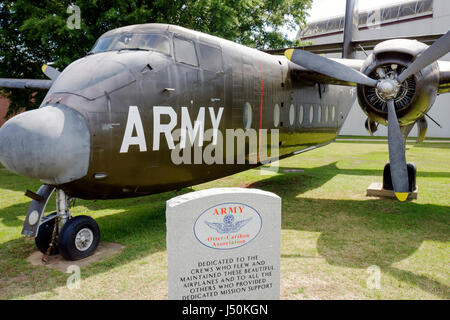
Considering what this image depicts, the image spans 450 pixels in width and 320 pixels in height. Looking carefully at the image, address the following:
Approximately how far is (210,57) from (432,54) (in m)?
4.76

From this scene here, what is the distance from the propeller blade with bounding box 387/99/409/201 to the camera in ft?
26.0

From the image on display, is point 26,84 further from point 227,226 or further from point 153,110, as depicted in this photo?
point 227,226

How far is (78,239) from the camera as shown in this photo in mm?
6387

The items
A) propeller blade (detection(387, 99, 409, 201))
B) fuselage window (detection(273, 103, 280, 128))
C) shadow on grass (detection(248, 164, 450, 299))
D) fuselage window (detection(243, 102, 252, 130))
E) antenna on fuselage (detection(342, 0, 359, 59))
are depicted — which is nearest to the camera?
shadow on grass (detection(248, 164, 450, 299))

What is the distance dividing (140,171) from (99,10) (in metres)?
14.3

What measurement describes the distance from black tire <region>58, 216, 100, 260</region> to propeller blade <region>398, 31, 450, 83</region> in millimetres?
7637

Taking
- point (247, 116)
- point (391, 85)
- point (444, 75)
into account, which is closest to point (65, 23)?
point (247, 116)

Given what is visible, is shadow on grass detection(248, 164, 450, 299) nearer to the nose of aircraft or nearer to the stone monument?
the stone monument

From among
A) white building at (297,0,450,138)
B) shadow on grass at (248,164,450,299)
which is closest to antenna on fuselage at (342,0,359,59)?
shadow on grass at (248,164,450,299)

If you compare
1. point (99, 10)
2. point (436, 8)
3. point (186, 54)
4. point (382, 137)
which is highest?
point (436, 8)

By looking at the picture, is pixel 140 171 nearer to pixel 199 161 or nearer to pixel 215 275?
pixel 199 161

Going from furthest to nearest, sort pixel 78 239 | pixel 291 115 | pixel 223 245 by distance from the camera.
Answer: pixel 291 115 < pixel 78 239 < pixel 223 245

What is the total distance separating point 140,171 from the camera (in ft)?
21.2
